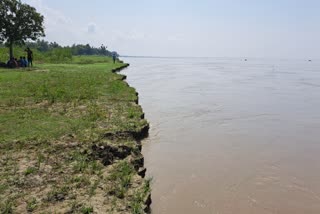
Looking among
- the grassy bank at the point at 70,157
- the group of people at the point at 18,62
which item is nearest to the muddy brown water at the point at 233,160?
the grassy bank at the point at 70,157

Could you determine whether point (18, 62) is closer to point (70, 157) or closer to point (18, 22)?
point (18, 22)

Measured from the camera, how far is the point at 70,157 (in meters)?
8.01

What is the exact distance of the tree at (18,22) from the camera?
3472 cm

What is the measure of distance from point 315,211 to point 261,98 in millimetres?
17964

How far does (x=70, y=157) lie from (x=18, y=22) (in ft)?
103

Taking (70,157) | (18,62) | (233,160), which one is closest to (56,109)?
(70,157)

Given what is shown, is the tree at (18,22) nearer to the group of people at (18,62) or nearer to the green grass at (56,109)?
the group of people at (18,62)

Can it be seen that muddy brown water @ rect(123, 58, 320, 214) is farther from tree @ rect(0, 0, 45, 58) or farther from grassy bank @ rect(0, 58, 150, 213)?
tree @ rect(0, 0, 45, 58)

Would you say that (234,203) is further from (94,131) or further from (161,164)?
(94,131)

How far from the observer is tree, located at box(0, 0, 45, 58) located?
114 feet

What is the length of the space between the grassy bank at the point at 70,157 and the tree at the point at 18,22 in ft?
77.0

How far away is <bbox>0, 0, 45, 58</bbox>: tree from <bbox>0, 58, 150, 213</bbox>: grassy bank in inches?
924

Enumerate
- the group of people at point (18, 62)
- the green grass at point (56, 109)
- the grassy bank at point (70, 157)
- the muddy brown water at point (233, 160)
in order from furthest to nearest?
the group of people at point (18, 62), the green grass at point (56, 109), the muddy brown water at point (233, 160), the grassy bank at point (70, 157)

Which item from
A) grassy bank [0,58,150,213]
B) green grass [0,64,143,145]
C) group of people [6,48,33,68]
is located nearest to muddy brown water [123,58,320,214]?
grassy bank [0,58,150,213]
